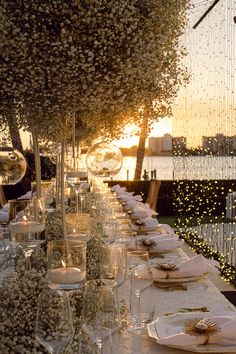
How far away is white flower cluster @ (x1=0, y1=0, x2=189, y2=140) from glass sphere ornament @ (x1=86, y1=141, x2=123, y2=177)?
2.44 metres

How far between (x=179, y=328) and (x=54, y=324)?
0.69 meters

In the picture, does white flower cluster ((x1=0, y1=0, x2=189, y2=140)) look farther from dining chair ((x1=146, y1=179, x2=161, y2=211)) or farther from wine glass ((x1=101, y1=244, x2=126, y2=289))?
dining chair ((x1=146, y1=179, x2=161, y2=211))

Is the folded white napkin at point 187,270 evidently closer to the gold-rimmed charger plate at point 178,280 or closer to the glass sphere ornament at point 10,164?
the gold-rimmed charger plate at point 178,280

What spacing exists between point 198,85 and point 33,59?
6.59 meters

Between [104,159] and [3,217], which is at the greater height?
[104,159]

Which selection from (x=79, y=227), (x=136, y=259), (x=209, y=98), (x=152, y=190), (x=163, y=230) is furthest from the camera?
(x=152, y=190)

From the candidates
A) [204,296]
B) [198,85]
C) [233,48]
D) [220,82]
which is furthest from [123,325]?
[198,85]

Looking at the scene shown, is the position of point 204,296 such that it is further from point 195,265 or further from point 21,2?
point 21,2

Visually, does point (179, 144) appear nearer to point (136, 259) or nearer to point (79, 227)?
point (79, 227)

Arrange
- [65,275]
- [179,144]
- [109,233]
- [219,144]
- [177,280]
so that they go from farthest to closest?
[179,144] → [219,144] → [109,233] → [177,280] → [65,275]

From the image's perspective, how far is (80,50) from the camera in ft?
5.99

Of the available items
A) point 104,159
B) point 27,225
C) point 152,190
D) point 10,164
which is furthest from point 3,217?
point 152,190

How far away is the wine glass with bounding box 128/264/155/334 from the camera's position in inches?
76.1

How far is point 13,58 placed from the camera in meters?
1.85
